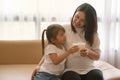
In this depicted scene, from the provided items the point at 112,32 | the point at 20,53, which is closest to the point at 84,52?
the point at 20,53

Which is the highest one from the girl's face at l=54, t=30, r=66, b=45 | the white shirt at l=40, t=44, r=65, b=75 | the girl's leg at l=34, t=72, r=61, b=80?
the girl's face at l=54, t=30, r=66, b=45

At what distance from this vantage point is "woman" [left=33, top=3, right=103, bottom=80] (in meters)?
1.88

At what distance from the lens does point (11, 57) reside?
2.69 meters

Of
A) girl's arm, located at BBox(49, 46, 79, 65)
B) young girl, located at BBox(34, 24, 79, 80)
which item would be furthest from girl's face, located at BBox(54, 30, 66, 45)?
girl's arm, located at BBox(49, 46, 79, 65)

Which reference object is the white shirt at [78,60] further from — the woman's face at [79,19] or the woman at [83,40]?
the woman's face at [79,19]

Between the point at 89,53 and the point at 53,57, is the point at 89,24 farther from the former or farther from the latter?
the point at 53,57

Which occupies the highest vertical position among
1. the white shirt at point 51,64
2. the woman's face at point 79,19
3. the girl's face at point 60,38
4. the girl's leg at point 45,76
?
the woman's face at point 79,19

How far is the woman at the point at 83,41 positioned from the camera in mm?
1883

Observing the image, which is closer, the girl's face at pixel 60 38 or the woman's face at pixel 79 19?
the girl's face at pixel 60 38

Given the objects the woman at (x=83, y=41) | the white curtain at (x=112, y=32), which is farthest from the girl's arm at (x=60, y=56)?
the white curtain at (x=112, y=32)

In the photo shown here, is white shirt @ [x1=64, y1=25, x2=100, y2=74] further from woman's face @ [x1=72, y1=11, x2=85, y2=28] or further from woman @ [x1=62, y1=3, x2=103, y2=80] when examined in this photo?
woman's face @ [x1=72, y1=11, x2=85, y2=28]

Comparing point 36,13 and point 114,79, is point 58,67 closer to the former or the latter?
point 114,79

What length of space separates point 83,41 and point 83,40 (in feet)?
0.04

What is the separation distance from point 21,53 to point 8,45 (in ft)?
0.60
